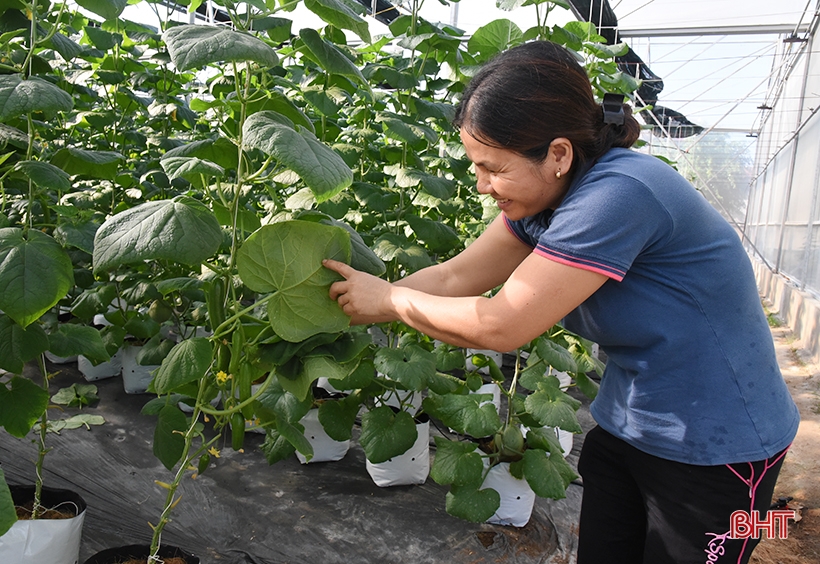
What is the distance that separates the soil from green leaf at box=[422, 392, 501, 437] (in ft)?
3.68

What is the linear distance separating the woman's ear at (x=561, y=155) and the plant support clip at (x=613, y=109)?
10 cm

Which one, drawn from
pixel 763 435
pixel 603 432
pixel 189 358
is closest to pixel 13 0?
pixel 189 358

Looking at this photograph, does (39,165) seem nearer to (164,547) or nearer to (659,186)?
(164,547)

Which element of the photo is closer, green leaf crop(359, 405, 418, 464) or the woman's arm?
the woman's arm

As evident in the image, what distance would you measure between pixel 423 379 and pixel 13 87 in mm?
1370

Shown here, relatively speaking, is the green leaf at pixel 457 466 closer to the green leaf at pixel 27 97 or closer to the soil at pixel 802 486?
the soil at pixel 802 486

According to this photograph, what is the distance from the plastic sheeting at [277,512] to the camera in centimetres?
222

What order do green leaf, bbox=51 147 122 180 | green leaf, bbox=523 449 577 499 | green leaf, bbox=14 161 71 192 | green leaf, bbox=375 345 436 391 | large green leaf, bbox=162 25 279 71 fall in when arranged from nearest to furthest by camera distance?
large green leaf, bbox=162 25 279 71 → green leaf, bbox=14 161 71 192 → green leaf, bbox=51 147 122 180 → green leaf, bbox=375 345 436 391 → green leaf, bbox=523 449 577 499

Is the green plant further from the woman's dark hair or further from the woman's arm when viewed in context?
the woman's dark hair

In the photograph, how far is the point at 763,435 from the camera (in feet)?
3.91

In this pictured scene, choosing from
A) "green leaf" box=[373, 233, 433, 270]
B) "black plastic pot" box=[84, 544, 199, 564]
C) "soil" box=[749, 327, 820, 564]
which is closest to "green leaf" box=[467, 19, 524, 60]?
"green leaf" box=[373, 233, 433, 270]

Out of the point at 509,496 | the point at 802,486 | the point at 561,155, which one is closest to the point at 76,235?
the point at 561,155

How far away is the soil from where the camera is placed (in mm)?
2367

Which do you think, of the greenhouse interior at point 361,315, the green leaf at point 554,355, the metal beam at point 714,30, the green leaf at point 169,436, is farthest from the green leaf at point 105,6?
the metal beam at point 714,30
